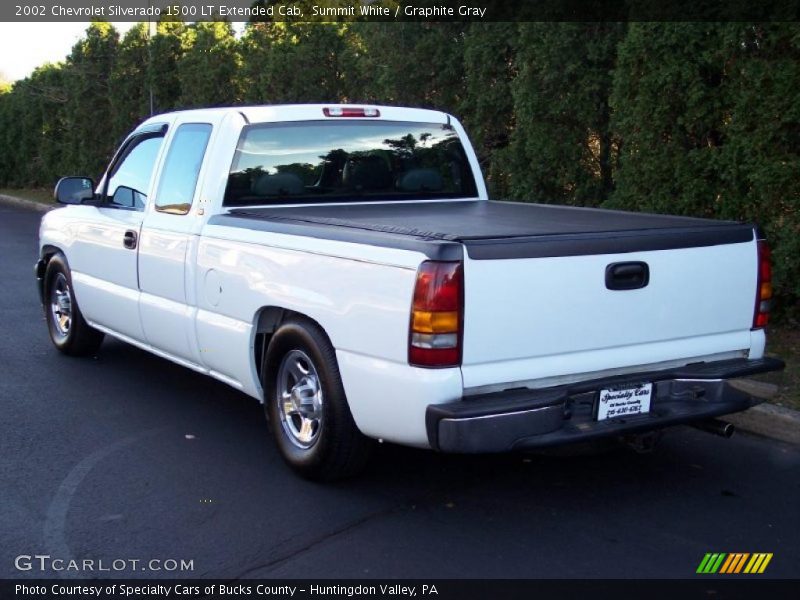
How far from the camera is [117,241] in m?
6.86

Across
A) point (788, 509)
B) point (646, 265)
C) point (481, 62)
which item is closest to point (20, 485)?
point (646, 265)

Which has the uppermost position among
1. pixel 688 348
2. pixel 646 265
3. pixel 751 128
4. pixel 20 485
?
pixel 751 128

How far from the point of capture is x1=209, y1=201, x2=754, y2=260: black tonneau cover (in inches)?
170

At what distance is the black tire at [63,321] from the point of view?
7824 millimetres

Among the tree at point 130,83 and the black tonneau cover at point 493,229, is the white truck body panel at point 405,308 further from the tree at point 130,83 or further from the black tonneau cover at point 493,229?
the tree at point 130,83

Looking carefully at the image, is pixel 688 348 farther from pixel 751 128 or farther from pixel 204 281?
pixel 751 128

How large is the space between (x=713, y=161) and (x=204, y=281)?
4.78 meters

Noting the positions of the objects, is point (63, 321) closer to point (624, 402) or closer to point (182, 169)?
point (182, 169)

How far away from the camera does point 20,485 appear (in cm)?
519

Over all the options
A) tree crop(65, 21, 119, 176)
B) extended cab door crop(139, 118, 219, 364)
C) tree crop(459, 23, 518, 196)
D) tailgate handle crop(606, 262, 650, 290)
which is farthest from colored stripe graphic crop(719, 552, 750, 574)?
tree crop(65, 21, 119, 176)

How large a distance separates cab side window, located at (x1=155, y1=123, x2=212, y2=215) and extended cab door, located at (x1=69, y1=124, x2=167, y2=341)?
0.25 metres

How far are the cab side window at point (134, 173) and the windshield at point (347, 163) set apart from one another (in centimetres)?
104

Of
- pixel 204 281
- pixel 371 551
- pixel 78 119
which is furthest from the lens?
pixel 78 119

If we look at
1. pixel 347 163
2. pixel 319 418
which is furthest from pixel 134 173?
pixel 319 418
